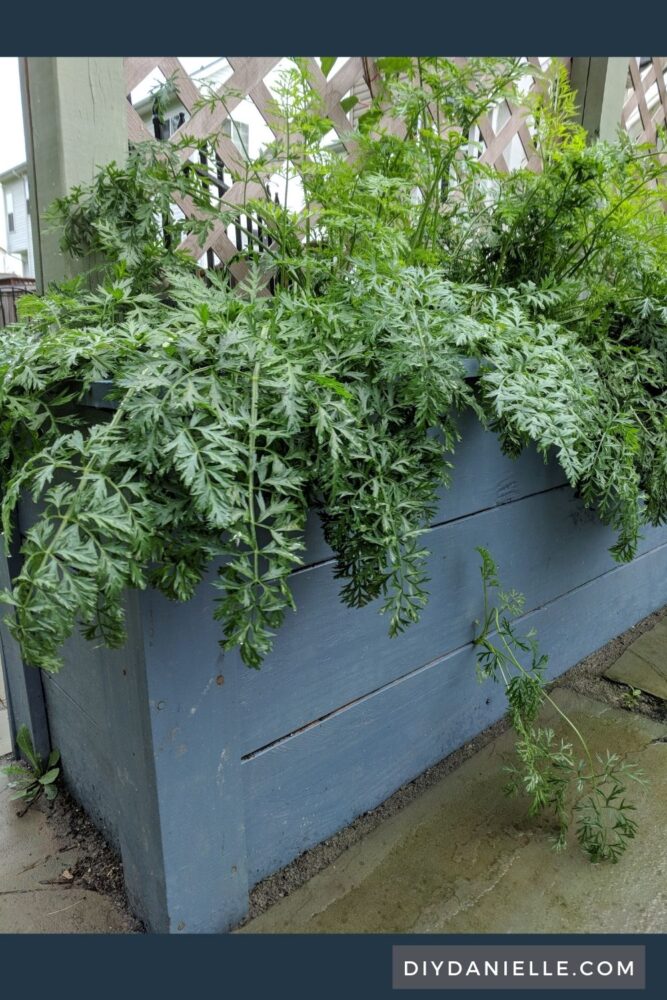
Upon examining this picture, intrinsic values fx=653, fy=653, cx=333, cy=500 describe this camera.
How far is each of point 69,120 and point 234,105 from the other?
0.42 meters

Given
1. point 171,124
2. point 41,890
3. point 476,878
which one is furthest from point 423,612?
point 171,124

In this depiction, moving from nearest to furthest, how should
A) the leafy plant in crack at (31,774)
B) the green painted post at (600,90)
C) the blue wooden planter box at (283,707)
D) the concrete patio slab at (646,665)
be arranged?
the blue wooden planter box at (283,707), the leafy plant in crack at (31,774), the concrete patio slab at (646,665), the green painted post at (600,90)

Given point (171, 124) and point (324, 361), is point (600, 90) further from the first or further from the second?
point (324, 361)

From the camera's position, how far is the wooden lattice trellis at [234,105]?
1527 mm

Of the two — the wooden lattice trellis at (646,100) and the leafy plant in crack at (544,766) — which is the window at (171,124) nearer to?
the leafy plant in crack at (544,766)

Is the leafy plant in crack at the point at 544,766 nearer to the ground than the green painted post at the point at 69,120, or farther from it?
nearer to the ground

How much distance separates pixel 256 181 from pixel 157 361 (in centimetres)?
77

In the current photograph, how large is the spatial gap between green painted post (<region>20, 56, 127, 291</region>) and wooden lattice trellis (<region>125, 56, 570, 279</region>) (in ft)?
0.29

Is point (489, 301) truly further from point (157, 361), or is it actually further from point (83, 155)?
point (83, 155)

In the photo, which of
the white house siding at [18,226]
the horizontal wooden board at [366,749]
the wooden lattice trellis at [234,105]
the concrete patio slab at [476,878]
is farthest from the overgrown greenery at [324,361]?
the white house siding at [18,226]

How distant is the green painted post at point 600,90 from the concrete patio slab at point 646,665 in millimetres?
1924

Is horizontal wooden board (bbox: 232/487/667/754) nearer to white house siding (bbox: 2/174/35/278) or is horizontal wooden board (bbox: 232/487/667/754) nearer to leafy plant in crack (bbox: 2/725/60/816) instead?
leafy plant in crack (bbox: 2/725/60/816)

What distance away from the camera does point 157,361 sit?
3.38 ft

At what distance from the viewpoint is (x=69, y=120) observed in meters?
1.38
